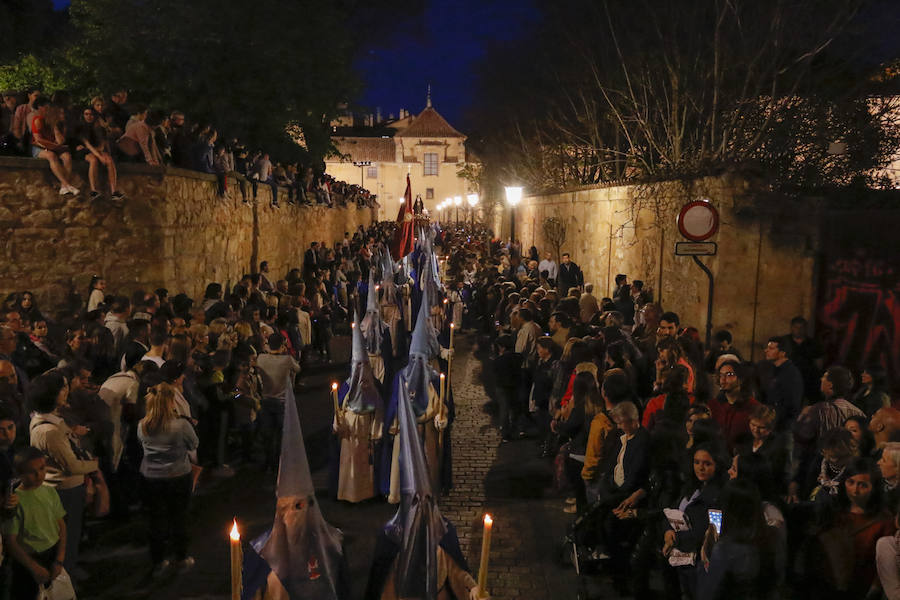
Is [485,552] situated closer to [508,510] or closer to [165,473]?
[165,473]

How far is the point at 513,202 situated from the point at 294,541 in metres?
25.5

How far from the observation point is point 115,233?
10.7m

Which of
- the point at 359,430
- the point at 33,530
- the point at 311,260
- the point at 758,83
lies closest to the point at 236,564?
the point at 33,530

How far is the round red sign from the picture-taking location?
8969 millimetres

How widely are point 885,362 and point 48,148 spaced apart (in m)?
11.3

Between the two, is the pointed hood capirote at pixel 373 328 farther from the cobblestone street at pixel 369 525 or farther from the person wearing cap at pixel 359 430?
the person wearing cap at pixel 359 430

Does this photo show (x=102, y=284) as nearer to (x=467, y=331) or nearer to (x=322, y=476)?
(x=322, y=476)

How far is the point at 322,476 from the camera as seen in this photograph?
7.87m

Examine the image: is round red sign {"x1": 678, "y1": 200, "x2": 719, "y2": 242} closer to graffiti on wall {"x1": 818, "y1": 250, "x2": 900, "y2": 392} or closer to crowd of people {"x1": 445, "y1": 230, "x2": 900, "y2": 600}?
crowd of people {"x1": 445, "y1": 230, "x2": 900, "y2": 600}

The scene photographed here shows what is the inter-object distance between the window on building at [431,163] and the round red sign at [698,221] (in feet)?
213

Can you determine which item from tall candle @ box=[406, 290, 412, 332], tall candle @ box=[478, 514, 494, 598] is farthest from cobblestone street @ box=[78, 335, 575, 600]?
tall candle @ box=[406, 290, 412, 332]

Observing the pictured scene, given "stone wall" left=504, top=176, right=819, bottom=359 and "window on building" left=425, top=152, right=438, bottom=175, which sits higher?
"window on building" left=425, top=152, right=438, bottom=175

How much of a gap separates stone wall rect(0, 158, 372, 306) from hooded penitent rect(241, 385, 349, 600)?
7.71 metres

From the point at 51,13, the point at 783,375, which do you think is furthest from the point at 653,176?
the point at 51,13
